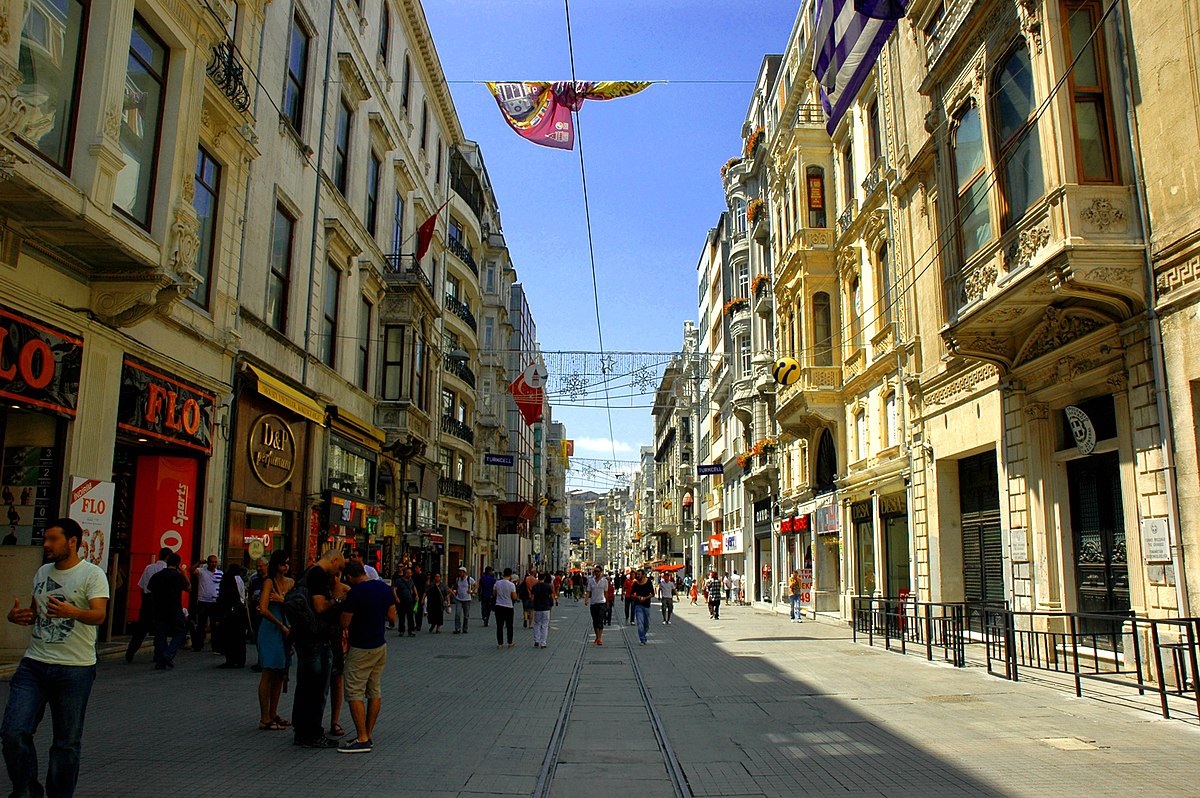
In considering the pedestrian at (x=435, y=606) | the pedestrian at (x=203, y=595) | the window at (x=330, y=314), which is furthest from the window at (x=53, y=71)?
the pedestrian at (x=435, y=606)

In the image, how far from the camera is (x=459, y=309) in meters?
41.6

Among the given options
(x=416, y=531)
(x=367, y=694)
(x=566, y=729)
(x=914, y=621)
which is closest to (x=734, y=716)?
(x=566, y=729)

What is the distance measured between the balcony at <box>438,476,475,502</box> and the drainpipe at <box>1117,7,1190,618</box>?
100ft

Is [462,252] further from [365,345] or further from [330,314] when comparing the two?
[330,314]

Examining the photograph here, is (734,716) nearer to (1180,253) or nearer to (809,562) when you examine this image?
(1180,253)

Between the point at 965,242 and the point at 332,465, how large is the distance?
1613cm

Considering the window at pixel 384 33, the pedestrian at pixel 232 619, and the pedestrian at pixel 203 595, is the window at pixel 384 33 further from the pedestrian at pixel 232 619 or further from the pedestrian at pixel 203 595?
the pedestrian at pixel 232 619

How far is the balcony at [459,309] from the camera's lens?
133 feet

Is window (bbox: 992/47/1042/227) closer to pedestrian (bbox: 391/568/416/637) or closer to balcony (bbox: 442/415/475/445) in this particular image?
pedestrian (bbox: 391/568/416/637)

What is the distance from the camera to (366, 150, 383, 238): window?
2655 centimetres

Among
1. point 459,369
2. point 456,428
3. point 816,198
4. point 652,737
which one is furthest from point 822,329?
point 652,737

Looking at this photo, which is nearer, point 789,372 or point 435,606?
point 435,606

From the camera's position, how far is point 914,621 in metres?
17.8

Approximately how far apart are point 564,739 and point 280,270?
48.3 feet
